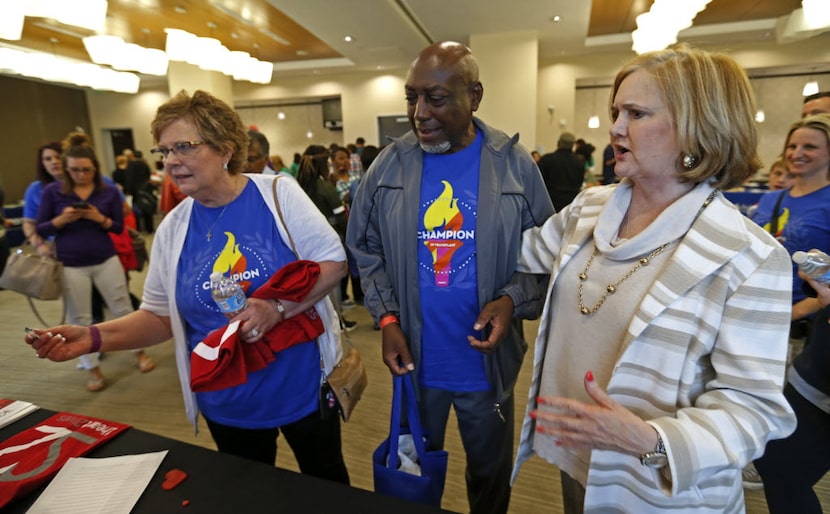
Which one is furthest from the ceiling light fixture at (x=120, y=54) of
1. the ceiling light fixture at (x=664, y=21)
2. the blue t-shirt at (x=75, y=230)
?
the ceiling light fixture at (x=664, y=21)

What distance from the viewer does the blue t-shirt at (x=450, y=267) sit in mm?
1414

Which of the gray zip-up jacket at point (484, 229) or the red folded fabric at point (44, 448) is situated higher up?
the gray zip-up jacket at point (484, 229)

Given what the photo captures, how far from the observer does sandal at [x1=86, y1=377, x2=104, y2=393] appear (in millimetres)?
3111

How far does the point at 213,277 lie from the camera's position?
1.19m

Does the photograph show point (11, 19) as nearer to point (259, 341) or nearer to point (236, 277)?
point (236, 277)

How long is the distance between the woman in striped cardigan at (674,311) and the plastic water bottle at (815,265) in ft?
1.61

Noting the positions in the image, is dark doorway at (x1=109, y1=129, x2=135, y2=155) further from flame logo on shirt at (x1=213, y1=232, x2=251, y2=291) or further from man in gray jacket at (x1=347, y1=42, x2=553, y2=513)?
man in gray jacket at (x1=347, y1=42, x2=553, y2=513)

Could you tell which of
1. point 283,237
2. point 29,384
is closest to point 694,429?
point 283,237

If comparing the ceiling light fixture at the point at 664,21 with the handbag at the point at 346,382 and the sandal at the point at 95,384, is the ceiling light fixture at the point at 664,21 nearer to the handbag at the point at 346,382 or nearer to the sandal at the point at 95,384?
the handbag at the point at 346,382

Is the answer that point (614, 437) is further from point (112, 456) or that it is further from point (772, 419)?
point (112, 456)

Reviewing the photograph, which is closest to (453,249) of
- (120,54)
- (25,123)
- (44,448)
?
(44,448)

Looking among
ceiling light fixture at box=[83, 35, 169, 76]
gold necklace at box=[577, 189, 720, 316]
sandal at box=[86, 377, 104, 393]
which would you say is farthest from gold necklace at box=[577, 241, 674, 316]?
ceiling light fixture at box=[83, 35, 169, 76]

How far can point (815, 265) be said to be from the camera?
119cm

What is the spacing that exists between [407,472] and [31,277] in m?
2.52
